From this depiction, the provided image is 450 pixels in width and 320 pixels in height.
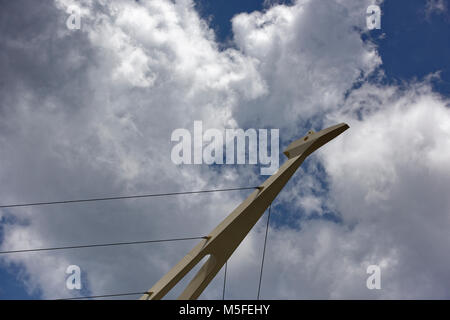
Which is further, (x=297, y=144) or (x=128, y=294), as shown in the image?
(x=297, y=144)

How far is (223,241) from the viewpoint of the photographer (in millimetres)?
15758

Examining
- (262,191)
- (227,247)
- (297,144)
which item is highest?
(297,144)

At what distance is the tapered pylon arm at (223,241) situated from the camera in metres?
14.4

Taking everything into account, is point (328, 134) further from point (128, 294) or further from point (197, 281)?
point (128, 294)

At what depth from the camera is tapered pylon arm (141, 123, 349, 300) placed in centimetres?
1440

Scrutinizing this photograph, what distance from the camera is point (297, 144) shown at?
1877 centimetres
